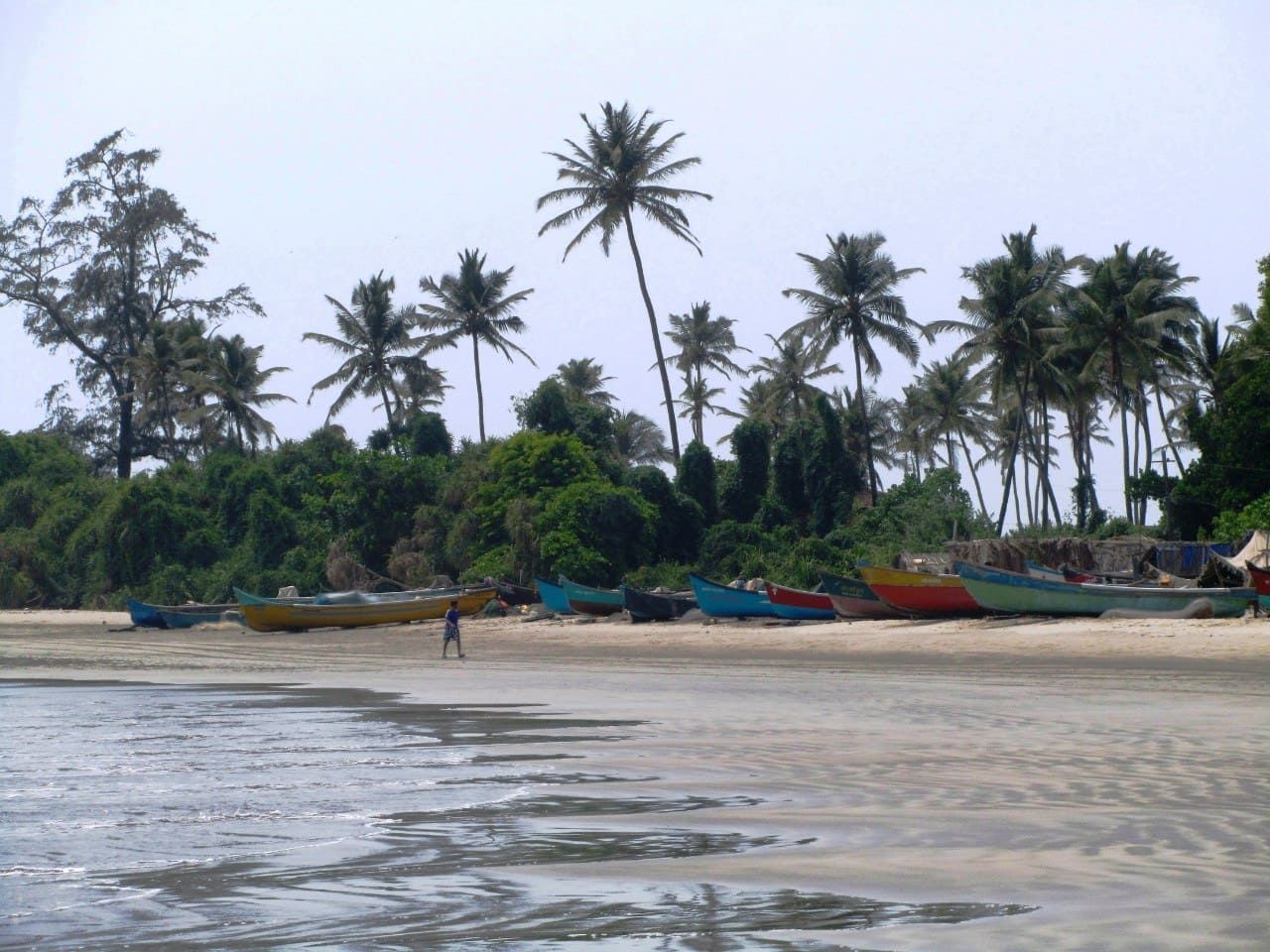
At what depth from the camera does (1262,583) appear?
2202 cm

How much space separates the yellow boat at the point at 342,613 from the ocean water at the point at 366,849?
25.0 meters

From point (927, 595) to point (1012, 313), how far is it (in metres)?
20.0

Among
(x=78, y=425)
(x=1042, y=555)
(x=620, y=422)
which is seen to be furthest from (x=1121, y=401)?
(x=78, y=425)

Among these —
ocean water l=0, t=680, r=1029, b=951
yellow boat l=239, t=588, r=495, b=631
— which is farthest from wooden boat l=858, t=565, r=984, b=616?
ocean water l=0, t=680, r=1029, b=951

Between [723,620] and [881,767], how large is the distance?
75.0 feet

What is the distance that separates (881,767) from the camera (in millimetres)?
8008

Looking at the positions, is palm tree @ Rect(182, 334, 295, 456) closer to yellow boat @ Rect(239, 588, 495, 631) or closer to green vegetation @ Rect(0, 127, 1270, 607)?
green vegetation @ Rect(0, 127, 1270, 607)

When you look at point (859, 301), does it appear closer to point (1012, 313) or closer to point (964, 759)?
point (1012, 313)

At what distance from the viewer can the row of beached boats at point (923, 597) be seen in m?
24.0

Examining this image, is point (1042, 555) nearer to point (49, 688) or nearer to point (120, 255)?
point (49, 688)

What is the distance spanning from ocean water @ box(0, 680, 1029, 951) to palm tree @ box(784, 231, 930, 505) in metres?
39.3

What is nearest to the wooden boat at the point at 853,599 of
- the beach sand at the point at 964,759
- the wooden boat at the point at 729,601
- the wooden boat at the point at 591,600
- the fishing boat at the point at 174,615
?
the wooden boat at the point at 729,601

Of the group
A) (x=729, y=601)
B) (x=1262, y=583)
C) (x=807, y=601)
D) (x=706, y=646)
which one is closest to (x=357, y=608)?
(x=729, y=601)

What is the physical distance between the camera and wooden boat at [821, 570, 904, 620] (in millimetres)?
28875
